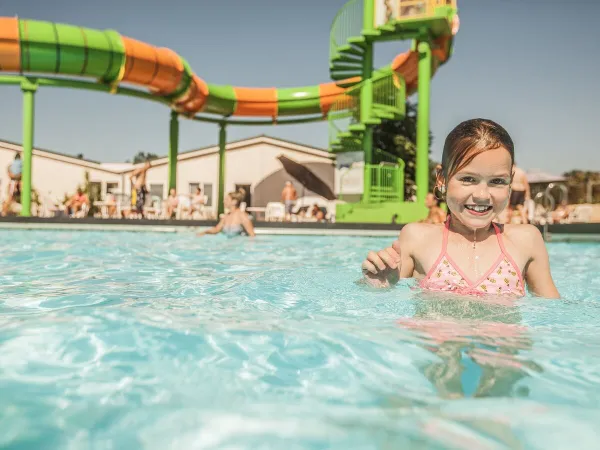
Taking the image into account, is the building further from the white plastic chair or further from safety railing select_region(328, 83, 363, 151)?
safety railing select_region(328, 83, 363, 151)

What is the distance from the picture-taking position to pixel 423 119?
13.1 meters

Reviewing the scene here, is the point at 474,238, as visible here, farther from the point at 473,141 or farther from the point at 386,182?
the point at 386,182

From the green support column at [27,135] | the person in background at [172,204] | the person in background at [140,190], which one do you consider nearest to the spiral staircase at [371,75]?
the person in background at [172,204]

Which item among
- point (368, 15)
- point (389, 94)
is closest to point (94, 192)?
point (389, 94)

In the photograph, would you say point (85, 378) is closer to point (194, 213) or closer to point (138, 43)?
point (138, 43)

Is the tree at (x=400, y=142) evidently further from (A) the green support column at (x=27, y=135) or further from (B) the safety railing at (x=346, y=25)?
(A) the green support column at (x=27, y=135)

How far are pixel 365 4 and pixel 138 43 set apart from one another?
5.69m

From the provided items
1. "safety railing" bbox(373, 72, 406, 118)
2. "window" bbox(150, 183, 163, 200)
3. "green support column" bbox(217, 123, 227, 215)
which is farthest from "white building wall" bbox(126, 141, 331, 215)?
"safety railing" bbox(373, 72, 406, 118)

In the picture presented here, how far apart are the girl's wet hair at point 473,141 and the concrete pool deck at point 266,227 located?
7.53 meters

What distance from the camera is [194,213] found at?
60.7 feet

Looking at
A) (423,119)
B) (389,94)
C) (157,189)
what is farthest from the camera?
(157,189)

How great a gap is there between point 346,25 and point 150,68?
536cm

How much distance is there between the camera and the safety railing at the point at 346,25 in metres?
13.9

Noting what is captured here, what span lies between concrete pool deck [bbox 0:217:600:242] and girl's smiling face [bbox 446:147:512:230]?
7.50 metres
